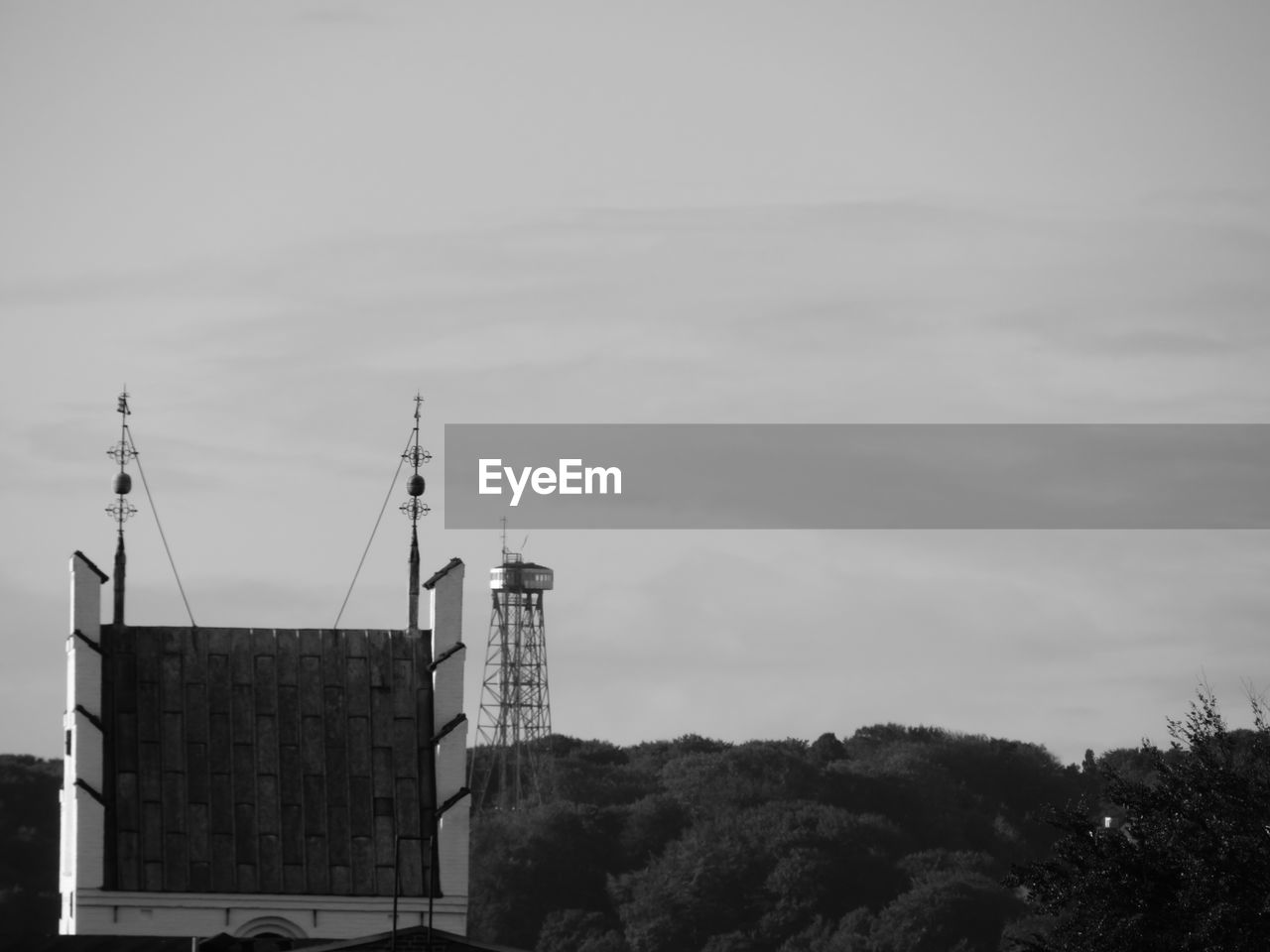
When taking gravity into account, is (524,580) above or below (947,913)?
above

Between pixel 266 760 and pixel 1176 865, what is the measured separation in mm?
16943

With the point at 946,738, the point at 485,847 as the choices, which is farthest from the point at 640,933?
the point at 946,738

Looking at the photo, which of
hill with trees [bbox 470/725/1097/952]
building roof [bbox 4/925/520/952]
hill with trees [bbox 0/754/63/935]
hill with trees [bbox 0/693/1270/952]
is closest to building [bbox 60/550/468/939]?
building roof [bbox 4/925/520/952]

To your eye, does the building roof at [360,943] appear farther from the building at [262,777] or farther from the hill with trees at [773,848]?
the hill with trees at [773,848]

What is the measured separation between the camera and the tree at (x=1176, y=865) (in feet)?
171

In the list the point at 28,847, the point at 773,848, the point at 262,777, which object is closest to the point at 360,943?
the point at 262,777

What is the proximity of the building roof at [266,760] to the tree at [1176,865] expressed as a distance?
43.6 feet

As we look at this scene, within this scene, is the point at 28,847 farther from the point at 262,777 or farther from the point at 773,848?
the point at 262,777

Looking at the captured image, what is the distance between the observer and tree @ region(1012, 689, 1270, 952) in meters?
52.0

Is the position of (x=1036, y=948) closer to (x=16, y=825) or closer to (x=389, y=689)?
(x=389, y=689)

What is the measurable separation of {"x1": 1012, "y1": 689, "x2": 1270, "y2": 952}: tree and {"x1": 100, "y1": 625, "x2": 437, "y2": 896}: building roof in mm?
13290

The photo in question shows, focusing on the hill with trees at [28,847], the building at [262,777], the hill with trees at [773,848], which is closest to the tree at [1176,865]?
the building at [262,777]

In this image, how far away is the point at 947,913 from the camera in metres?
145

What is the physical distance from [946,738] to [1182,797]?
124 meters
